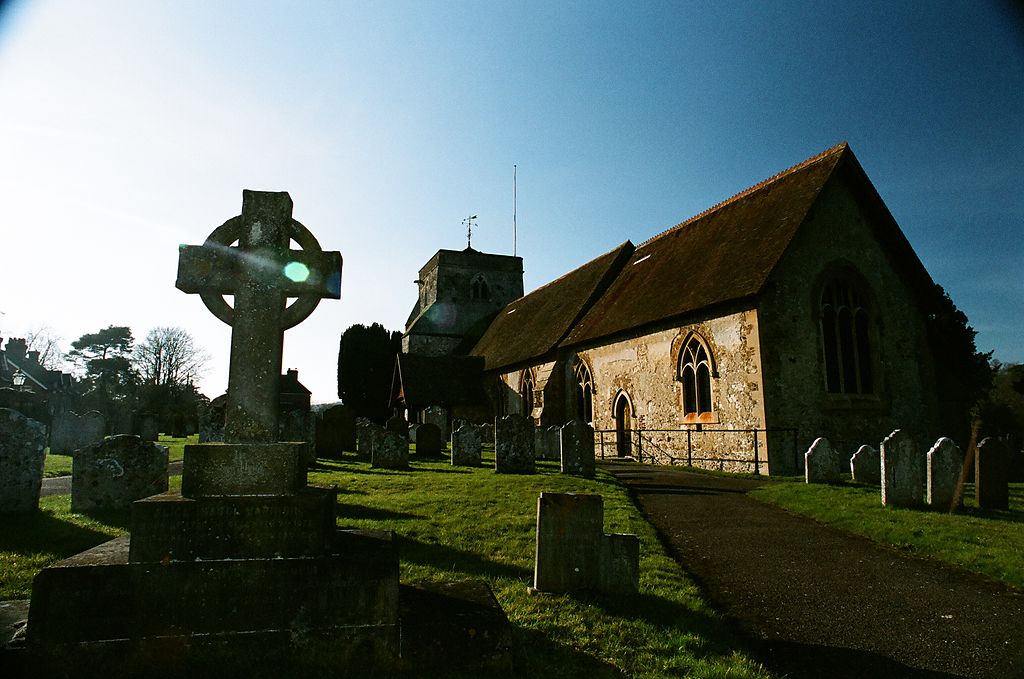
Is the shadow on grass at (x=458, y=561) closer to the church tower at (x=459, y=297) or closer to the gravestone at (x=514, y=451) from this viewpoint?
the gravestone at (x=514, y=451)

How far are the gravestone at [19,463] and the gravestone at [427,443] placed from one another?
1094 centimetres

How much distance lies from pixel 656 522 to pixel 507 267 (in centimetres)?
3780

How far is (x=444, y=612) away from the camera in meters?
3.21

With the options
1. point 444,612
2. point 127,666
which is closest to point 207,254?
point 127,666

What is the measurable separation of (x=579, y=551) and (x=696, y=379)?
491 inches

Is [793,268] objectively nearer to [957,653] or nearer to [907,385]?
[907,385]

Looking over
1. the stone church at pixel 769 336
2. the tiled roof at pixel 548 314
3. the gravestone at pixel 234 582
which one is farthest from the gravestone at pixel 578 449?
the tiled roof at pixel 548 314

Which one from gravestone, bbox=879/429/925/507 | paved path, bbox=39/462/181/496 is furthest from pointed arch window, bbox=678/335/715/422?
paved path, bbox=39/462/181/496

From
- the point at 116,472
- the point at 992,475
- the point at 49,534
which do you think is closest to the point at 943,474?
the point at 992,475

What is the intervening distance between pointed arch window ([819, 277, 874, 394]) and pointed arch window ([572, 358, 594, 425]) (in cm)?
809

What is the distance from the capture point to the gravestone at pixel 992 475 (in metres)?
8.34

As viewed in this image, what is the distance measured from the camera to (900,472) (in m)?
8.38

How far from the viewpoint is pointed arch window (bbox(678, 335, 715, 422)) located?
15.5 meters

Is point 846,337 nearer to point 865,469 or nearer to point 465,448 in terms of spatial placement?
point 865,469
